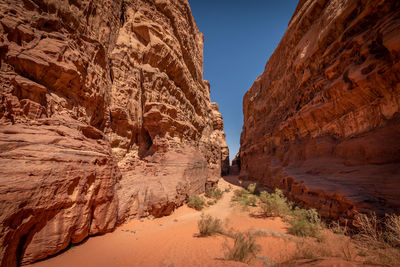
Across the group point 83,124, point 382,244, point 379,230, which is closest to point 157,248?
point 83,124

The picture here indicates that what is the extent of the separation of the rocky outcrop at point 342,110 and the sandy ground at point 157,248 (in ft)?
9.46

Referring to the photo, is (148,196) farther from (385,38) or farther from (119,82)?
(385,38)

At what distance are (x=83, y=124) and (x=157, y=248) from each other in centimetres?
415

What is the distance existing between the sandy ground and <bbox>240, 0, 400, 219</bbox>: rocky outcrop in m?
2.88

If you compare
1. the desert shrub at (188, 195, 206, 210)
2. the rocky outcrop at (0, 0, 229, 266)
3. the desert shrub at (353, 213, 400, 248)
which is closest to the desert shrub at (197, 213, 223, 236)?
the rocky outcrop at (0, 0, 229, 266)

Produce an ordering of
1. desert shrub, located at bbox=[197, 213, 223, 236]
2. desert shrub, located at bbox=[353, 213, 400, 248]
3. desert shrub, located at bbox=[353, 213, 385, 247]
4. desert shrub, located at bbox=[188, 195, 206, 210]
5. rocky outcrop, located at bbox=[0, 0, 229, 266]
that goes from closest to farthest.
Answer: rocky outcrop, located at bbox=[0, 0, 229, 266]
desert shrub, located at bbox=[353, 213, 400, 248]
desert shrub, located at bbox=[353, 213, 385, 247]
desert shrub, located at bbox=[197, 213, 223, 236]
desert shrub, located at bbox=[188, 195, 206, 210]

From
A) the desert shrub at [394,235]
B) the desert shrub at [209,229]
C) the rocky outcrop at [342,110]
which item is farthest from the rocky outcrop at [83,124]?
the rocky outcrop at [342,110]

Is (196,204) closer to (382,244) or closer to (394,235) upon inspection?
(382,244)

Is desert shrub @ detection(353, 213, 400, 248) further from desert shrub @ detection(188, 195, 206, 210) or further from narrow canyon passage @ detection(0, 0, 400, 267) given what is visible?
desert shrub @ detection(188, 195, 206, 210)

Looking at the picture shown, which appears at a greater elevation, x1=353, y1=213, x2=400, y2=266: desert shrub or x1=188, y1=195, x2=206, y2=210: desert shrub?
x1=353, y1=213, x2=400, y2=266: desert shrub

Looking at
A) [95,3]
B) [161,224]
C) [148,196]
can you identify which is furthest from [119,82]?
[161,224]

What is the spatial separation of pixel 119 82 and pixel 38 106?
3.61m

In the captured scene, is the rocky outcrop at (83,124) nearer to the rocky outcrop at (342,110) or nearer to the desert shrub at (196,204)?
the desert shrub at (196,204)

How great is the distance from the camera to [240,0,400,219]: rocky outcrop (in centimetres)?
503
